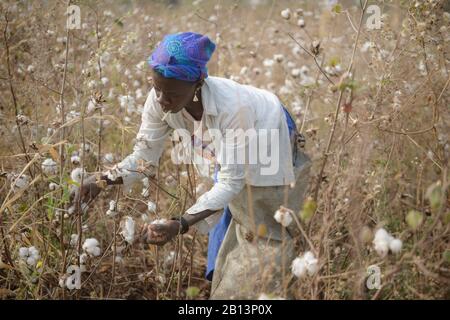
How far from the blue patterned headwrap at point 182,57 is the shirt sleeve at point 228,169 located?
175 mm

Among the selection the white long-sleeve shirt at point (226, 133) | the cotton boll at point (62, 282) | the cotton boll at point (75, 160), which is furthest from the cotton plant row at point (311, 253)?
the cotton boll at point (75, 160)

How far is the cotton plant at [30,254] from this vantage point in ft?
5.93

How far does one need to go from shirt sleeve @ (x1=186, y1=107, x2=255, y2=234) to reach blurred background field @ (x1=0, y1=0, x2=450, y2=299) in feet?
0.76

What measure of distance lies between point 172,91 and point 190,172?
0.62 meters

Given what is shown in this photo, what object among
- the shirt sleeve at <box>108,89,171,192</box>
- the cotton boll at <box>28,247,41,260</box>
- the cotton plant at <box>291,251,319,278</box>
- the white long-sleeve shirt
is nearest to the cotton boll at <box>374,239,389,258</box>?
the cotton plant at <box>291,251,319,278</box>

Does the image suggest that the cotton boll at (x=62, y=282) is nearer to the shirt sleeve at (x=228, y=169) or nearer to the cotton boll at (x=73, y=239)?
the cotton boll at (x=73, y=239)

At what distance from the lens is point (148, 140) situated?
1970mm

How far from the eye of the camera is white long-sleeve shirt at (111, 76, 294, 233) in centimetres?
173

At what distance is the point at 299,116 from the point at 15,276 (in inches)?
71.1

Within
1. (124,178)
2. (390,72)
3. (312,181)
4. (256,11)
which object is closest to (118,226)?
(124,178)

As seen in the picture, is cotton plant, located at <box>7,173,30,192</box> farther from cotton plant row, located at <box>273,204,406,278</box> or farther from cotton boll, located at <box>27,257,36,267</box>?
cotton plant row, located at <box>273,204,406,278</box>

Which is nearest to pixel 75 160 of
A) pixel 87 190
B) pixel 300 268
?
pixel 87 190

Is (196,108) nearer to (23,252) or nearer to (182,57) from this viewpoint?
(182,57)
